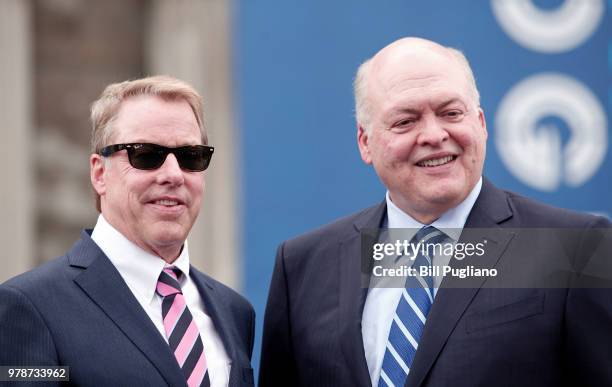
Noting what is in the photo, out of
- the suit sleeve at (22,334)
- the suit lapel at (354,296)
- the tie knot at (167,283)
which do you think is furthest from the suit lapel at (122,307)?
the suit lapel at (354,296)

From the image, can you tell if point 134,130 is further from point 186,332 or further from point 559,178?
point 559,178

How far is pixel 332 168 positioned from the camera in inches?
272

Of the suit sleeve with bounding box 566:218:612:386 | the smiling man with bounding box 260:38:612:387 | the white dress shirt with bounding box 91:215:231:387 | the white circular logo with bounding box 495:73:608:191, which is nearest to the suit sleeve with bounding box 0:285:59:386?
the white dress shirt with bounding box 91:215:231:387

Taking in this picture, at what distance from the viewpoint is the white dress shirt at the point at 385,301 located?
3.45 meters

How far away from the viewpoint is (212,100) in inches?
290

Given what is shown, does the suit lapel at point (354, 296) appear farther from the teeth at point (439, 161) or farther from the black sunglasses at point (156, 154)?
the black sunglasses at point (156, 154)

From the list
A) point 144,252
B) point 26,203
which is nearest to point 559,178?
point 26,203

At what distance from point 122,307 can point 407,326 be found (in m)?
0.93

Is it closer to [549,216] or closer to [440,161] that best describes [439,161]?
[440,161]

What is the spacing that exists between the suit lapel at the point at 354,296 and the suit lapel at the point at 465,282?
196 mm

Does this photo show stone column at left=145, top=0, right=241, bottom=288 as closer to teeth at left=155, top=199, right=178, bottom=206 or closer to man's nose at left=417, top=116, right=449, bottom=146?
teeth at left=155, top=199, right=178, bottom=206

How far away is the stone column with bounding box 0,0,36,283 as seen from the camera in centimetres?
730

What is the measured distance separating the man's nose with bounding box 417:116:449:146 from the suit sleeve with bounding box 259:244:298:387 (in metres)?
0.79

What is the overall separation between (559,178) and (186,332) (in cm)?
Result: 437
